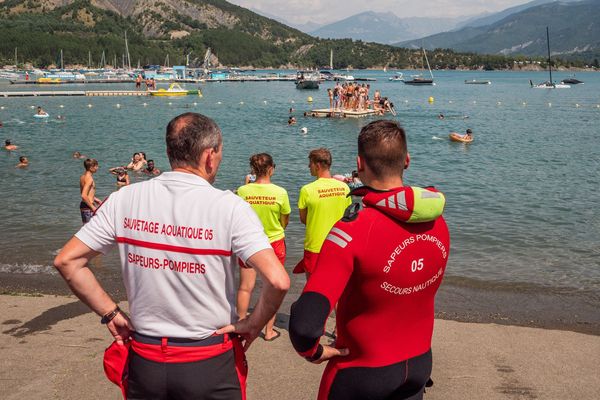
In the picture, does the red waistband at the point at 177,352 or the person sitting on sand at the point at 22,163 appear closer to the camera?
the red waistband at the point at 177,352

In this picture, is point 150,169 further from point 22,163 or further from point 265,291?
point 265,291

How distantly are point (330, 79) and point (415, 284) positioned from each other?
464 feet

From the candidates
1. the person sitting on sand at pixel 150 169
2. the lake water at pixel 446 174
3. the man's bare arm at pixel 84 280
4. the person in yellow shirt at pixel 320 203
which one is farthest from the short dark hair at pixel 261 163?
the person sitting on sand at pixel 150 169

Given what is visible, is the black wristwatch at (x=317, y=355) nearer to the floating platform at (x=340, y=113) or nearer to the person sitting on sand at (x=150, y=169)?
the person sitting on sand at (x=150, y=169)

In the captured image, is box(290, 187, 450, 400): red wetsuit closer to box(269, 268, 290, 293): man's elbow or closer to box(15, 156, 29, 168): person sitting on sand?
box(269, 268, 290, 293): man's elbow

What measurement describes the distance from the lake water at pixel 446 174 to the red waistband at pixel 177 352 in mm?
Result: 7879

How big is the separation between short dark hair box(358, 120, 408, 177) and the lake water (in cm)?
773

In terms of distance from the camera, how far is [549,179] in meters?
21.5

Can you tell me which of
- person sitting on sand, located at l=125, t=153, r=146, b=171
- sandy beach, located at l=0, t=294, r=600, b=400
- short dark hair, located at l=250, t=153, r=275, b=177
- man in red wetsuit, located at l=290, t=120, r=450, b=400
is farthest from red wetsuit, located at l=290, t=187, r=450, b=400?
person sitting on sand, located at l=125, t=153, r=146, b=171

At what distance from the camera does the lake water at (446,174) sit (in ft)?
37.1

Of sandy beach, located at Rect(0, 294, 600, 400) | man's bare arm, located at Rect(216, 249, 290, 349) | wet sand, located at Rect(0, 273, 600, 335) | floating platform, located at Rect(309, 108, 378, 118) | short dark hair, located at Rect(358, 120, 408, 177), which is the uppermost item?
floating platform, located at Rect(309, 108, 378, 118)

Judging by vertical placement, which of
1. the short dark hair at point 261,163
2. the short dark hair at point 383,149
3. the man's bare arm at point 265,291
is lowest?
the man's bare arm at point 265,291

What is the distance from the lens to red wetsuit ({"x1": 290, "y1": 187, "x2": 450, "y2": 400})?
2.61 m

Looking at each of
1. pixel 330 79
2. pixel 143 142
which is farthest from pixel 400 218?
pixel 330 79
